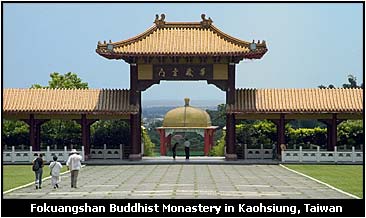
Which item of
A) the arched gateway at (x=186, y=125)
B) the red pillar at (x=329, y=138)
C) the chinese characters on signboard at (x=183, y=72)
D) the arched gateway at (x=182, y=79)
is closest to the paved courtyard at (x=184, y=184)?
the arched gateway at (x=182, y=79)

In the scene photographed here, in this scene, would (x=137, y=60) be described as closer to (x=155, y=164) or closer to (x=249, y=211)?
(x=155, y=164)

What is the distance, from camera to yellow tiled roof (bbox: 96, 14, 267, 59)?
1357 inches

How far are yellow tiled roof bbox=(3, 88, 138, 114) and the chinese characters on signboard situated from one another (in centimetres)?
188

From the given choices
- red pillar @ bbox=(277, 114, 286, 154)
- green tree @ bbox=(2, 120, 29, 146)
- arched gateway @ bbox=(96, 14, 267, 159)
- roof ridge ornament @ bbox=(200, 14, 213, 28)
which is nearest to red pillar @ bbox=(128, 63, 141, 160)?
arched gateway @ bbox=(96, 14, 267, 159)

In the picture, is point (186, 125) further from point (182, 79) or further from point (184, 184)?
point (184, 184)

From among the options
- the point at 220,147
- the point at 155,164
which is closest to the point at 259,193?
the point at 155,164

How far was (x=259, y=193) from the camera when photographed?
64.7 ft

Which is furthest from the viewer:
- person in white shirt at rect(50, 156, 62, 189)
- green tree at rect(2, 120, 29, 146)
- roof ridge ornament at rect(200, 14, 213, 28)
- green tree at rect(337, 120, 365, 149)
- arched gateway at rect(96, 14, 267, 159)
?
green tree at rect(2, 120, 29, 146)

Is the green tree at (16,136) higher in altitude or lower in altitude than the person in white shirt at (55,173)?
higher

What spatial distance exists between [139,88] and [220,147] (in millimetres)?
13294

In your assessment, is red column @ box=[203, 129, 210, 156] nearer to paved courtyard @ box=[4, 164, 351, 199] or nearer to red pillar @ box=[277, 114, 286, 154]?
red pillar @ box=[277, 114, 286, 154]

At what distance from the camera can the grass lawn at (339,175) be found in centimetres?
2141

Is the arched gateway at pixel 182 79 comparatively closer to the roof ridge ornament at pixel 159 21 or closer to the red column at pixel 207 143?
the roof ridge ornament at pixel 159 21

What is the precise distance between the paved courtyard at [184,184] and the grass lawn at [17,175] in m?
0.94
